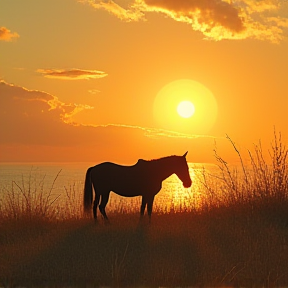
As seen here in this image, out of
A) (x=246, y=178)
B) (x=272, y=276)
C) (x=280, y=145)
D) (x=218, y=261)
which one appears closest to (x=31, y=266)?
(x=218, y=261)

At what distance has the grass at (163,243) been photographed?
6402mm

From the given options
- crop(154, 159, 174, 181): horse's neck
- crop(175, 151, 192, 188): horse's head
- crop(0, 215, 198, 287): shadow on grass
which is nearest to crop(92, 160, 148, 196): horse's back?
crop(154, 159, 174, 181): horse's neck

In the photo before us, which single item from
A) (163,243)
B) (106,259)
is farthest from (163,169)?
(106,259)

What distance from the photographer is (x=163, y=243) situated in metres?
7.93

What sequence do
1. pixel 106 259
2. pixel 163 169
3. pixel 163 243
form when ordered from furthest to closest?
1. pixel 163 169
2. pixel 163 243
3. pixel 106 259

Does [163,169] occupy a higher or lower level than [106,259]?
higher

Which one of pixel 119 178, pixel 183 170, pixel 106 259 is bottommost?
pixel 106 259

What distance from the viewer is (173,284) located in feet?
20.3

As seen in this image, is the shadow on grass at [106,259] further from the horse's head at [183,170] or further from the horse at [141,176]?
the horse's head at [183,170]

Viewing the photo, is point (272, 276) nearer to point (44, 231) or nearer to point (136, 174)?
point (136, 174)

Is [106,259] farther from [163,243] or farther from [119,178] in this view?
[119,178]

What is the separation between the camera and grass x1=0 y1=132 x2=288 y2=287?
21.0 ft

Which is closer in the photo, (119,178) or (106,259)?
(106,259)

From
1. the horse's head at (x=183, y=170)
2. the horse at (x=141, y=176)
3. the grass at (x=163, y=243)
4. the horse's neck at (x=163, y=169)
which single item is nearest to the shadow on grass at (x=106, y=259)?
the grass at (x=163, y=243)
